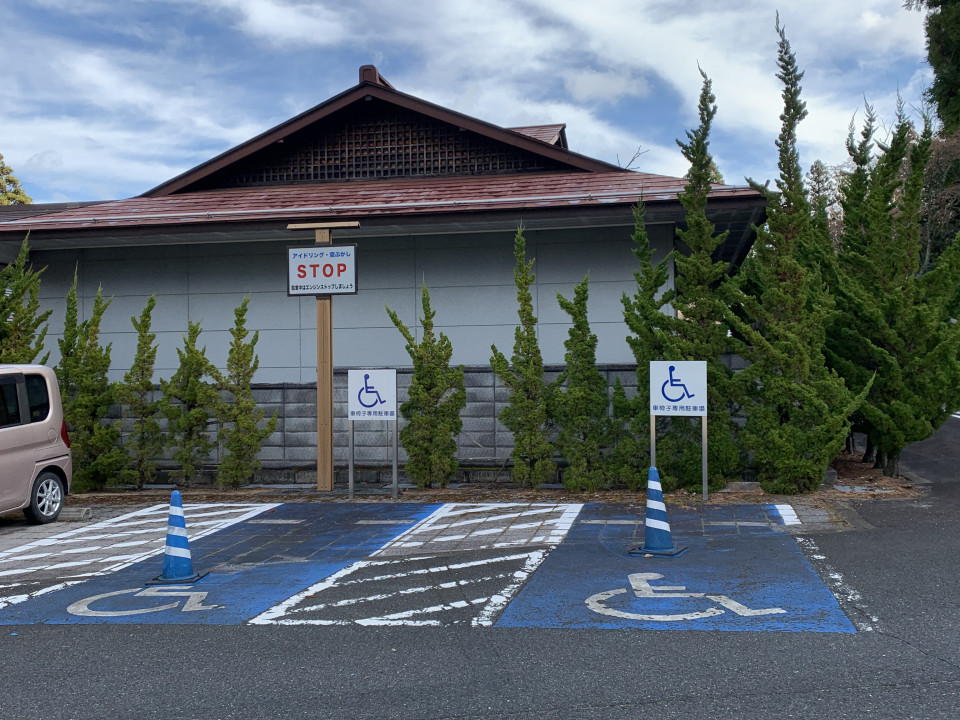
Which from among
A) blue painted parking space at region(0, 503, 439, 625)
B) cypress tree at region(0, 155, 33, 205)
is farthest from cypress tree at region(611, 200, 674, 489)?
cypress tree at region(0, 155, 33, 205)

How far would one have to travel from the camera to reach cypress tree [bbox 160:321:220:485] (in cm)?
1263

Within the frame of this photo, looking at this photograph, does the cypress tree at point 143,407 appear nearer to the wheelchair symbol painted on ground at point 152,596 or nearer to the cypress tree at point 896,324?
the wheelchair symbol painted on ground at point 152,596

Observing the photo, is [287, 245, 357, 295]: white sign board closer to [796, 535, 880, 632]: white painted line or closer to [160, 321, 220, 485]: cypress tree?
[160, 321, 220, 485]: cypress tree

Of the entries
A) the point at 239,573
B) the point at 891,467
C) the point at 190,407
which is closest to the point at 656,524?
the point at 239,573

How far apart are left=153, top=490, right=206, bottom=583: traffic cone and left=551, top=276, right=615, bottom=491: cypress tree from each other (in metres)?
5.66

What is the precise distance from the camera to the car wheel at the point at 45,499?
10.4 meters

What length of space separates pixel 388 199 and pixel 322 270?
7.23 ft

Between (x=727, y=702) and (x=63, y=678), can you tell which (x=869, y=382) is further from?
(x=63, y=678)

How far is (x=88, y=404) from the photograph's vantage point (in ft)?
42.1

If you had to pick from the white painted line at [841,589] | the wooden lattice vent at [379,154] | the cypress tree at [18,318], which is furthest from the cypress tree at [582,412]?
the cypress tree at [18,318]

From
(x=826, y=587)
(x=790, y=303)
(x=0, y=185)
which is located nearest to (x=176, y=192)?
(x=790, y=303)

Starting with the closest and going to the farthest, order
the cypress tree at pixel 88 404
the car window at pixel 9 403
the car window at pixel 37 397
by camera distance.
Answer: the car window at pixel 9 403 < the car window at pixel 37 397 < the cypress tree at pixel 88 404

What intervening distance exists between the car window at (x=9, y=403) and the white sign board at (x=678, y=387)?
7.40 metres

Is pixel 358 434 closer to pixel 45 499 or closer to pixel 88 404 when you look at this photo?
pixel 88 404
